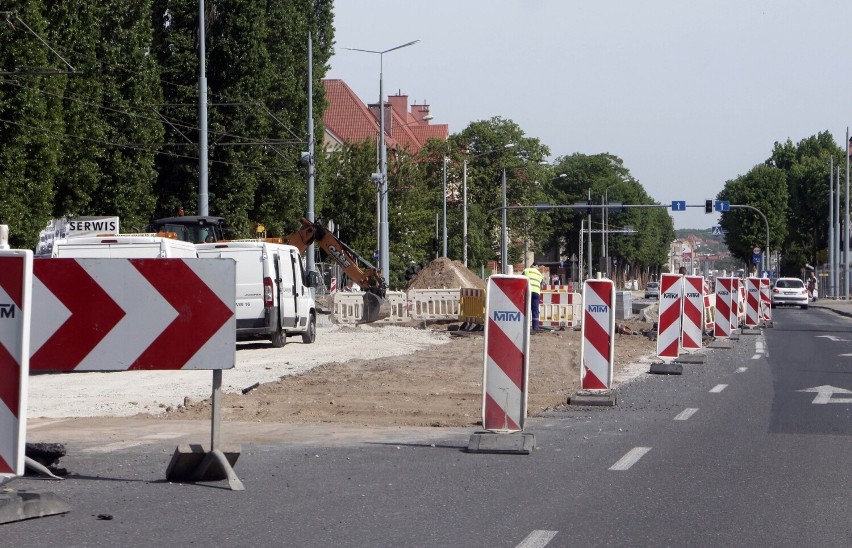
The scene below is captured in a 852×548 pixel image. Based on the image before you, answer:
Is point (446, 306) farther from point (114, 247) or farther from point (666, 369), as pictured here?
point (666, 369)

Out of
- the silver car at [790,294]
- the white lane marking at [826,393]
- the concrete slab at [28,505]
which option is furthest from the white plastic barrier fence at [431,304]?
the silver car at [790,294]

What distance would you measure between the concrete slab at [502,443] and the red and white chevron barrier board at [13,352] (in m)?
4.14

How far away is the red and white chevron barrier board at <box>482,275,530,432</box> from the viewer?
1077 centimetres

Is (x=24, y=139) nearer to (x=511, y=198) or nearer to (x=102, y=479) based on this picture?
(x=102, y=479)

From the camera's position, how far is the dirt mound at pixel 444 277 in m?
47.8

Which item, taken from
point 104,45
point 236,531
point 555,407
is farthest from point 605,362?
point 104,45

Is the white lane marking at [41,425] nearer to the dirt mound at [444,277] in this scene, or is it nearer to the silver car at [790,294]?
the dirt mound at [444,277]

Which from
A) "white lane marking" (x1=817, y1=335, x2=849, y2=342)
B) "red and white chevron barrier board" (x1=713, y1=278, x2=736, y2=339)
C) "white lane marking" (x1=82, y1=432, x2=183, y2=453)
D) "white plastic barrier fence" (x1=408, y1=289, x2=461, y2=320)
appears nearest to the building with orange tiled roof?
"white plastic barrier fence" (x1=408, y1=289, x2=461, y2=320)

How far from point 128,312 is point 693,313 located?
49.1ft

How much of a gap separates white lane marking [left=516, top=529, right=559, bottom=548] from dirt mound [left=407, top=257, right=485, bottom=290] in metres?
39.7

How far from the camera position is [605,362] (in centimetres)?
1425

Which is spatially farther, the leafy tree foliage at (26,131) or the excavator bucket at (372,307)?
the excavator bucket at (372,307)

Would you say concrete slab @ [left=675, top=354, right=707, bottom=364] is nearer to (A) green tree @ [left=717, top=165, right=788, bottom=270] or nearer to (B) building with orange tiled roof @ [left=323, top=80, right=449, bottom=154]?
(B) building with orange tiled roof @ [left=323, top=80, right=449, bottom=154]

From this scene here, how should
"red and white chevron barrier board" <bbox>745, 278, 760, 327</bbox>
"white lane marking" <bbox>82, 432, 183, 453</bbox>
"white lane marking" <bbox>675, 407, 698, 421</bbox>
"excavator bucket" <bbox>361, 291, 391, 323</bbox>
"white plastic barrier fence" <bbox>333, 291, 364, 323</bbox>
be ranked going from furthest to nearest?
"white plastic barrier fence" <bbox>333, 291, 364, 323</bbox> → "excavator bucket" <bbox>361, 291, 391, 323</bbox> → "red and white chevron barrier board" <bbox>745, 278, 760, 327</bbox> → "white lane marking" <bbox>675, 407, 698, 421</bbox> → "white lane marking" <bbox>82, 432, 183, 453</bbox>
